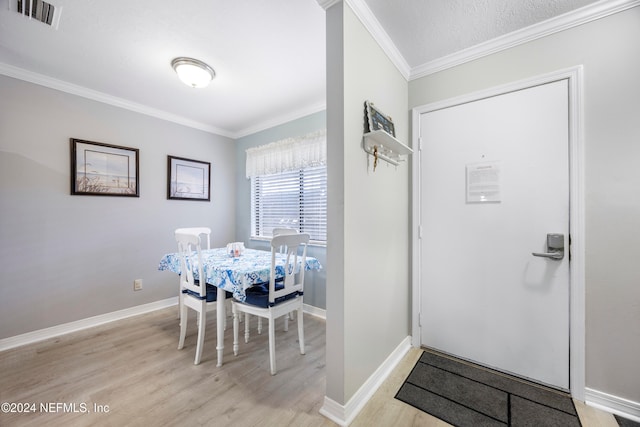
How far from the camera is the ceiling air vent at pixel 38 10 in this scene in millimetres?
1569

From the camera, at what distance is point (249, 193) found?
3.84 m

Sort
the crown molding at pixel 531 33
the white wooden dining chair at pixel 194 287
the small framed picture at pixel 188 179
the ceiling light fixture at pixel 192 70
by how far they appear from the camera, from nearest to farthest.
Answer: the crown molding at pixel 531 33, the white wooden dining chair at pixel 194 287, the ceiling light fixture at pixel 192 70, the small framed picture at pixel 188 179

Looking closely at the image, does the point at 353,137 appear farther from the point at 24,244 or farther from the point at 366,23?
the point at 24,244

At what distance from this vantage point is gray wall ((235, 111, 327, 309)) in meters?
3.01

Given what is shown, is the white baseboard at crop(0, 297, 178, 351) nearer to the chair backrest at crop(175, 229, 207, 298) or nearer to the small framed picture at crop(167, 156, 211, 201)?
the chair backrest at crop(175, 229, 207, 298)

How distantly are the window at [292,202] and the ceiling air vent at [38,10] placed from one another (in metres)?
2.31

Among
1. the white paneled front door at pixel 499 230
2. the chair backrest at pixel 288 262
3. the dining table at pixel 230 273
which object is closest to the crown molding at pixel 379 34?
the white paneled front door at pixel 499 230

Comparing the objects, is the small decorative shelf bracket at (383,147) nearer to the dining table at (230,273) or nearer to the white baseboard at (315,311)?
the dining table at (230,273)

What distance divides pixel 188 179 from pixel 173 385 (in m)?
2.51

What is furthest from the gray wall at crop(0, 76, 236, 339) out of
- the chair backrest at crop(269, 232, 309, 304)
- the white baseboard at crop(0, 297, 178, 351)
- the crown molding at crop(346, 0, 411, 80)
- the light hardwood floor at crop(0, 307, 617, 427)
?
the crown molding at crop(346, 0, 411, 80)

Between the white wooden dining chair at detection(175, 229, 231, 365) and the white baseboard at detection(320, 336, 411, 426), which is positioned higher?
the white wooden dining chair at detection(175, 229, 231, 365)

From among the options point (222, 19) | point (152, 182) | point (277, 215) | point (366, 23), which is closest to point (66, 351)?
point (152, 182)

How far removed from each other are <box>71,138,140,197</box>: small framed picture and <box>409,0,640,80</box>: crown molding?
10.5 feet

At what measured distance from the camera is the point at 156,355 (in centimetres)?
211
